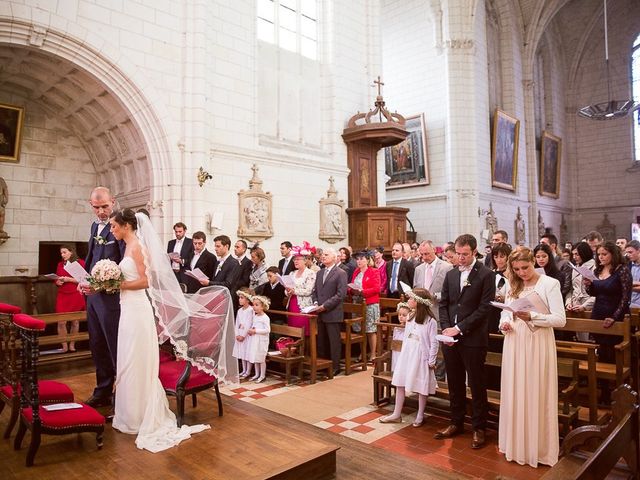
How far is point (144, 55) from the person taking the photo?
8023 millimetres

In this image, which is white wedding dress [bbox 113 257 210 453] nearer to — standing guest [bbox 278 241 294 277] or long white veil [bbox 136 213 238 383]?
long white veil [bbox 136 213 238 383]

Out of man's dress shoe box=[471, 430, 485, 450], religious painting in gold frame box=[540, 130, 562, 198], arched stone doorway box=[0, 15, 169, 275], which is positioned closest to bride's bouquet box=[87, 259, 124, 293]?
man's dress shoe box=[471, 430, 485, 450]

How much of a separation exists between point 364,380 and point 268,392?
50.7 inches

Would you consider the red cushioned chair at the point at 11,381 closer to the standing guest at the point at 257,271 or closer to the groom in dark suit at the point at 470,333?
the groom in dark suit at the point at 470,333

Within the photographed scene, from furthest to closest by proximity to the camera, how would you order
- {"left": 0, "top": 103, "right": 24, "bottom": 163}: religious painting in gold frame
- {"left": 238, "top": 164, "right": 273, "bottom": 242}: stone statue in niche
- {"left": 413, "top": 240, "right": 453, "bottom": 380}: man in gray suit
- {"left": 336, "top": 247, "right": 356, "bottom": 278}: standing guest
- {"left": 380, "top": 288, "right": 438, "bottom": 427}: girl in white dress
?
{"left": 238, "top": 164, "right": 273, "bottom": 242}: stone statue in niche → {"left": 336, "top": 247, "right": 356, "bottom": 278}: standing guest → {"left": 0, "top": 103, "right": 24, "bottom": 163}: religious painting in gold frame → {"left": 413, "top": 240, "right": 453, "bottom": 380}: man in gray suit → {"left": 380, "top": 288, "right": 438, "bottom": 427}: girl in white dress

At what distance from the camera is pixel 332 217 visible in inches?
432

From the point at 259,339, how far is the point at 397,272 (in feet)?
9.31

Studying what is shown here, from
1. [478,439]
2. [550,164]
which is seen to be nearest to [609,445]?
[478,439]

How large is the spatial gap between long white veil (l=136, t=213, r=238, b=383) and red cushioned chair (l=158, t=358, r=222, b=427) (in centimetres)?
8

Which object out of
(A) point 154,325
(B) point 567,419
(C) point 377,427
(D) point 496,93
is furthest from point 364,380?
(D) point 496,93

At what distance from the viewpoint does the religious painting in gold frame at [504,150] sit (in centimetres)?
1633

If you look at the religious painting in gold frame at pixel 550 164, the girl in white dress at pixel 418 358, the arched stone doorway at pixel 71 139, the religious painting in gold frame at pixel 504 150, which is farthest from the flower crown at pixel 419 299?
the religious painting in gold frame at pixel 550 164

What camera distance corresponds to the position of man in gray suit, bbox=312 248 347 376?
648 centimetres

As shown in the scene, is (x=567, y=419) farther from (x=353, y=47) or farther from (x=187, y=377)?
(x=353, y=47)
